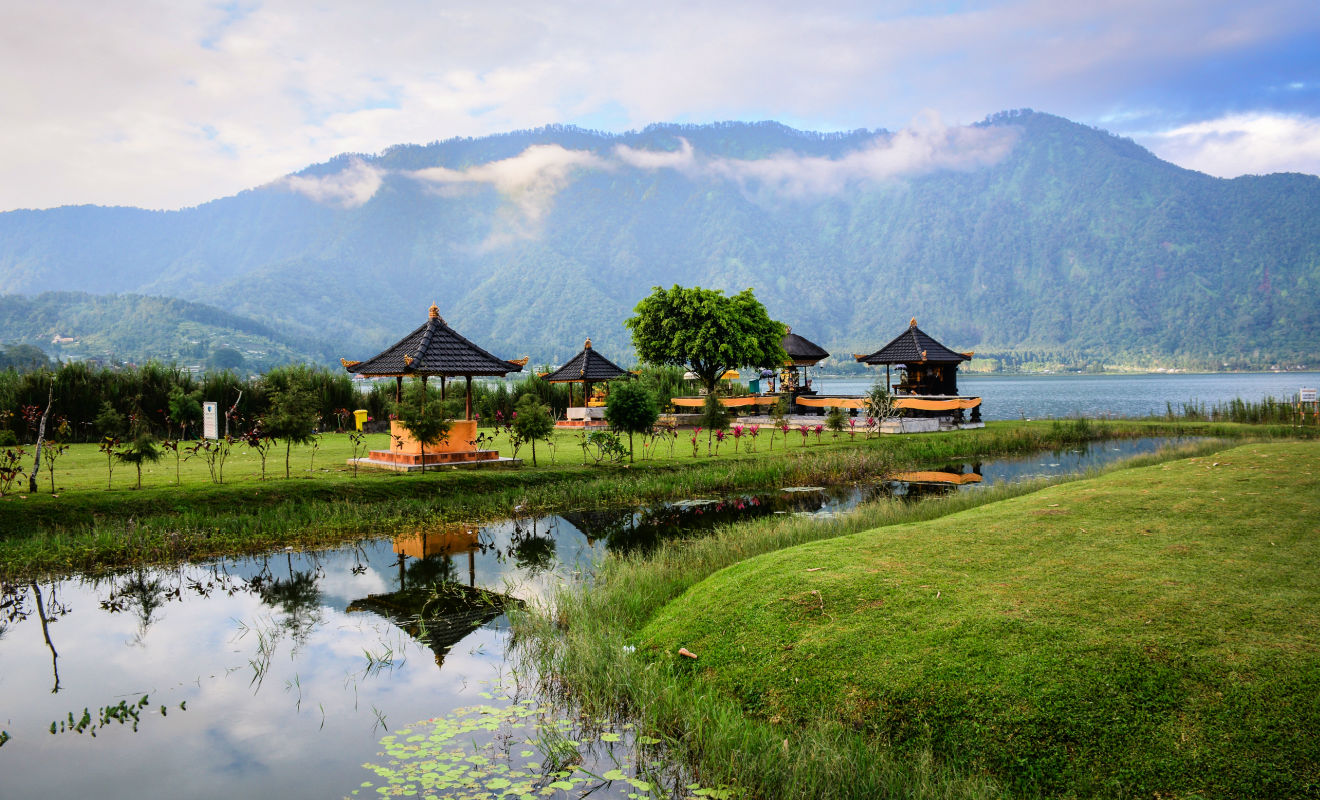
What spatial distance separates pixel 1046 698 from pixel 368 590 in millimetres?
7252

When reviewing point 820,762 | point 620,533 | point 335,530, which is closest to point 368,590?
point 335,530

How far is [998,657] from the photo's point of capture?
15.9 ft

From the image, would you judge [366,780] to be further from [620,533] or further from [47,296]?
[47,296]

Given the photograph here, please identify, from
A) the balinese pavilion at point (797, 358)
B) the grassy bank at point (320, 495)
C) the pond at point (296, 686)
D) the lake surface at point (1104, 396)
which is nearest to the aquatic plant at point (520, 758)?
the pond at point (296, 686)

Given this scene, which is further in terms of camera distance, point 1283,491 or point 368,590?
point 368,590

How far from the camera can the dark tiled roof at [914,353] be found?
29.3 m

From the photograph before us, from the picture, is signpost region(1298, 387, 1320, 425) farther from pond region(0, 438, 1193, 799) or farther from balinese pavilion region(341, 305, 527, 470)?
pond region(0, 438, 1193, 799)

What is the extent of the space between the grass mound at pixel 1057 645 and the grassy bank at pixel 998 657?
1 cm

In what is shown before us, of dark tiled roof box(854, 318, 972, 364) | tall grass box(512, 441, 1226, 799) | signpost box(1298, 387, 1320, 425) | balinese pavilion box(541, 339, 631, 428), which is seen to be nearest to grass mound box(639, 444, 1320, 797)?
tall grass box(512, 441, 1226, 799)

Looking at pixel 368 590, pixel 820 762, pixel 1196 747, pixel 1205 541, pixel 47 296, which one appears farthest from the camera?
pixel 47 296

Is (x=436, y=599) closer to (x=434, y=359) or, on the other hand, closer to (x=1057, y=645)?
(x=1057, y=645)

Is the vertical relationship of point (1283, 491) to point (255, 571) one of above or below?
above

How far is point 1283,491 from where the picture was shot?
801 cm

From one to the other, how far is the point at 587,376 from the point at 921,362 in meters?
12.6
